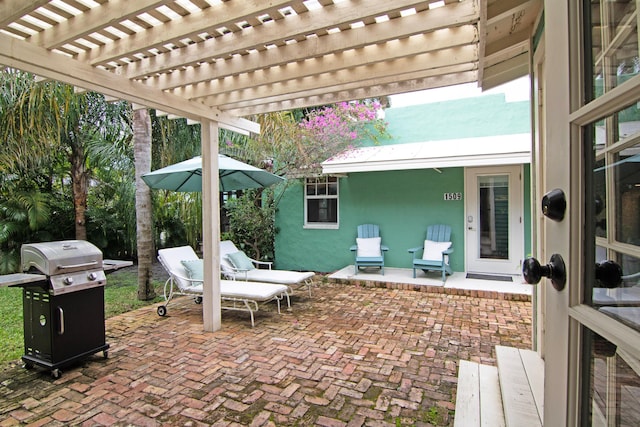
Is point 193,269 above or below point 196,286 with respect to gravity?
above

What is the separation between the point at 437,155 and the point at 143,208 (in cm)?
559

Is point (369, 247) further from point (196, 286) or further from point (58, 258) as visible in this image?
point (58, 258)

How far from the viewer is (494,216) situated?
7.33 m

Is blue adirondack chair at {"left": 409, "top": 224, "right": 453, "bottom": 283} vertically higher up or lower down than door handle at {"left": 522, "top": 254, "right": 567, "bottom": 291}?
lower down

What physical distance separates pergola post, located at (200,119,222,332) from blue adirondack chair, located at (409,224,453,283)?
12.9ft

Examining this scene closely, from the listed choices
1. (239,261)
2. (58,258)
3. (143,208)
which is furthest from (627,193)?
(143,208)

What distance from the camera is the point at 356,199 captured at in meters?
8.61

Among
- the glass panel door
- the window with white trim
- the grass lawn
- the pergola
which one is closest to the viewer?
the glass panel door

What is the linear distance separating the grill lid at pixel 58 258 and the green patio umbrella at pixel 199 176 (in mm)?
1843

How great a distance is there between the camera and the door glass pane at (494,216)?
7.23 meters

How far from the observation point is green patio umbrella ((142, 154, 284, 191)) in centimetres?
532

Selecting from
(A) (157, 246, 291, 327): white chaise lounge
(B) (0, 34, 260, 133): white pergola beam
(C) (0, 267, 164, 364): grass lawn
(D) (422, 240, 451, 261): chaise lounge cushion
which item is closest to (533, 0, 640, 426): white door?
(B) (0, 34, 260, 133): white pergola beam

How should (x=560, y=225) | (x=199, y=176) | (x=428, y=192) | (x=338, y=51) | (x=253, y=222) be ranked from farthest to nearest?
(x=253, y=222), (x=428, y=192), (x=199, y=176), (x=338, y=51), (x=560, y=225)

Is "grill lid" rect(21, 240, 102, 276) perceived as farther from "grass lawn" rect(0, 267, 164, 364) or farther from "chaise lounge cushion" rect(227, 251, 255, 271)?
"chaise lounge cushion" rect(227, 251, 255, 271)
